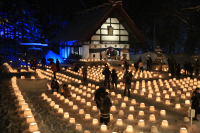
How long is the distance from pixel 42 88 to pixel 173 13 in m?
24.8

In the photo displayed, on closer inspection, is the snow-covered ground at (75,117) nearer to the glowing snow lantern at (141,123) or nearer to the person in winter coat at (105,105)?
the glowing snow lantern at (141,123)

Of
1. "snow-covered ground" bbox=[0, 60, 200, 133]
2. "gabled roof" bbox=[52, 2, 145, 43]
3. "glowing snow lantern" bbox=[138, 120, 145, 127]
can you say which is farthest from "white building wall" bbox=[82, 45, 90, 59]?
"glowing snow lantern" bbox=[138, 120, 145, 127]

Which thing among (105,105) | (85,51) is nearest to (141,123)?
(105,105)

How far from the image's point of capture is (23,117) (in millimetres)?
6637

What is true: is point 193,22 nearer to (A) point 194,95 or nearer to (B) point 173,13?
(B) point 173,13

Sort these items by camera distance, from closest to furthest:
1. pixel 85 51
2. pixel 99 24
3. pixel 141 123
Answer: pixel 141 123 < pixel 99 24 < pixel 85 51

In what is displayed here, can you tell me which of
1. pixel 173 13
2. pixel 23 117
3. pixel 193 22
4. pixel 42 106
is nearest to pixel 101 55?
pixel 173 13

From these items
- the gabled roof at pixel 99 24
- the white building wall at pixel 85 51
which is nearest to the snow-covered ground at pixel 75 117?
the gabled roof at pixel 99 24

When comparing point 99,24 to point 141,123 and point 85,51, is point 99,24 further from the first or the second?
point 141,123

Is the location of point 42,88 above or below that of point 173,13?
below

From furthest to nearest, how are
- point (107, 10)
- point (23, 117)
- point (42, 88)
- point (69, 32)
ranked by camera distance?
point (69, 32)
point (107, 10)
point (42, 88)
point (23, 117)

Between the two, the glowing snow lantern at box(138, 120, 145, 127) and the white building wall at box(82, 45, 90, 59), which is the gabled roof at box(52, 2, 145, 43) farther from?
the glowing snow lantern at box(138, 120, 145, 127)

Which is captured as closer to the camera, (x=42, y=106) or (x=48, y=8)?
(x=42, y=106)

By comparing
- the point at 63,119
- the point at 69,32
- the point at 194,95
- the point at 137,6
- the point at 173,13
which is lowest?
the point at 63,119
